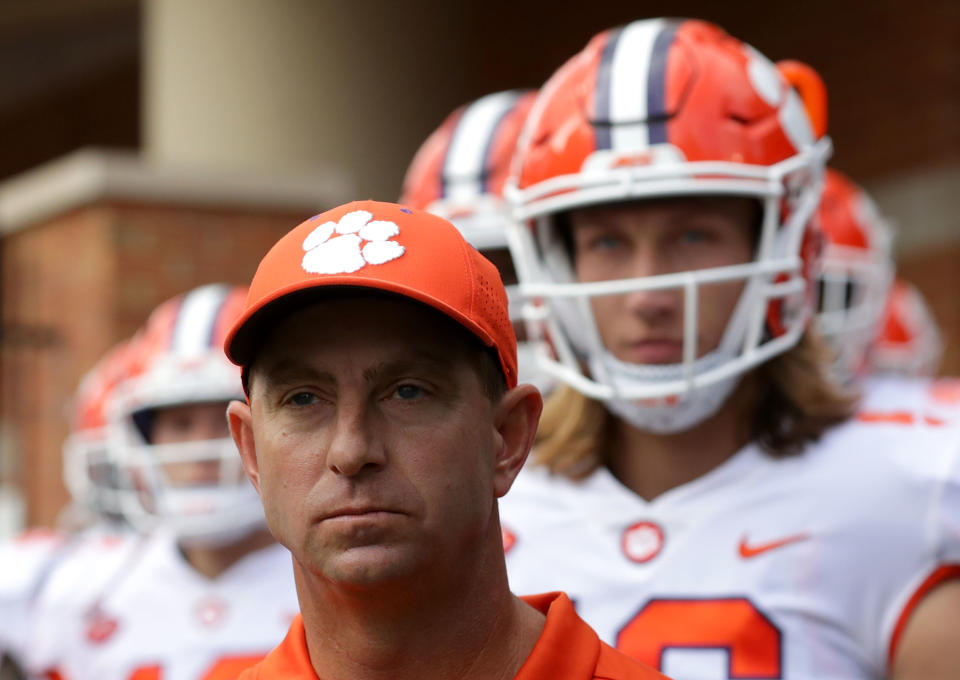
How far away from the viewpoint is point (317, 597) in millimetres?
1666

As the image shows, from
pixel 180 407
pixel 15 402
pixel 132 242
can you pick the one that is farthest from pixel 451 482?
pixel 15 402

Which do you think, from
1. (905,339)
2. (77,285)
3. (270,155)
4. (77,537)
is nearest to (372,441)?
(77,537)

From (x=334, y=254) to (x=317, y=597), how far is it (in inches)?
15.8

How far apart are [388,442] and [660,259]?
108 cm

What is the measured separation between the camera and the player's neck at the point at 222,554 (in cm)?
388

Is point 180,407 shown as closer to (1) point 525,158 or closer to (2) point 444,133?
(2) point 444,133

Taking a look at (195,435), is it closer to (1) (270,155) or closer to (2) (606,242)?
(2) (606,242)

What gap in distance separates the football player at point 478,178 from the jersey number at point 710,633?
123 centimetres

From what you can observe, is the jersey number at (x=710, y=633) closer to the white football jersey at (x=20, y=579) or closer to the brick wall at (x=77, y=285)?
the white football jersey at (x=20, y=579)

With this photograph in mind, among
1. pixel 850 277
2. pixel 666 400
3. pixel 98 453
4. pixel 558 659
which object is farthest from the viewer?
pixel 98 453

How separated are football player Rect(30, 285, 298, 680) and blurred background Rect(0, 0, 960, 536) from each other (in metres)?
3.26

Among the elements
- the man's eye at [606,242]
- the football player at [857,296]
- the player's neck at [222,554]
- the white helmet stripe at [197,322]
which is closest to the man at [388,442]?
the man's eye at [606,242]

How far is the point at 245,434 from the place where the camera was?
1.76 m

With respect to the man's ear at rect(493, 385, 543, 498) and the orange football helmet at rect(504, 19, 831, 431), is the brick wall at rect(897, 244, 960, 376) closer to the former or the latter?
the orange football helmet at rect(504, 19, 831, 431)
